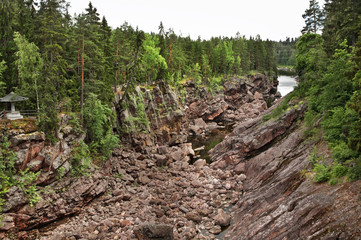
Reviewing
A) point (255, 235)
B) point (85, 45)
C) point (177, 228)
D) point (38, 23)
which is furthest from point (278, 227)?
point (38, 23)

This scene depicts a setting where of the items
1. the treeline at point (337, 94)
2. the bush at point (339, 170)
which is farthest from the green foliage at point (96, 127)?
the bush at point (339, 170)

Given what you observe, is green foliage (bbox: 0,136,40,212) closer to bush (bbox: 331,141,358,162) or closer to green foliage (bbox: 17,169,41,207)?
green foliage (bbox: 17,169,41,207)

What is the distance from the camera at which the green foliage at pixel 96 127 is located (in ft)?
89.4

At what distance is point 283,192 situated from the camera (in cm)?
1903

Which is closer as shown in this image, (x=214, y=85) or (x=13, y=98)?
(x=13, y=98)

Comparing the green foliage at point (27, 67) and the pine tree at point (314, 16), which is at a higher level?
the pine tree at point (314, 16)

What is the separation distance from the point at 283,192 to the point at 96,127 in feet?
71.8

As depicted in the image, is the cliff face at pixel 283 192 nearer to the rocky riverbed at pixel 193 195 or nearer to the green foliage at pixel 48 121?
the rocky riverbed at pixel 193 195

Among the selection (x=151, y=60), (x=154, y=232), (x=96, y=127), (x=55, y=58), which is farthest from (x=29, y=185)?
(x=151, y=60)

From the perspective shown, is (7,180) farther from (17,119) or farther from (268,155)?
(268,155)

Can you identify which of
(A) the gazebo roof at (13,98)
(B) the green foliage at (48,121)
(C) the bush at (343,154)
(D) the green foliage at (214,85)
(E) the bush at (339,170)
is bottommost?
(E) the bush at (339,170)

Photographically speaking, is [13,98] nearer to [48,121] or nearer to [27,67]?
[27,67]

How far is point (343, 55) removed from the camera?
20.5 m

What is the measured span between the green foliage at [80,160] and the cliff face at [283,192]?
1629 centimetres
